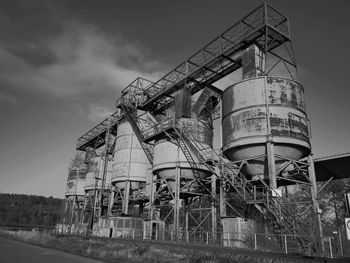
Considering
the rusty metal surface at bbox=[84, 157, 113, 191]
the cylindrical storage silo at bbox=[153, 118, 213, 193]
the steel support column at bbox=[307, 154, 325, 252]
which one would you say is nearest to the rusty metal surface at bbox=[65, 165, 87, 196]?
the rusty metal surface at bbox=[84, 157, 113, 191]

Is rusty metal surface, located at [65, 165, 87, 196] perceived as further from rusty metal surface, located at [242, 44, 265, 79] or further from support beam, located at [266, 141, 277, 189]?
support beam, located at [266, 141, 277, 189]

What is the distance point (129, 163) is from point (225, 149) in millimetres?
17255

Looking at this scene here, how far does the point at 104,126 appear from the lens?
49.8 metres

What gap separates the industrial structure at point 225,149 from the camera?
19500 mm

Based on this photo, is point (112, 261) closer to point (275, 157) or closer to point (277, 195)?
point (277, 195)

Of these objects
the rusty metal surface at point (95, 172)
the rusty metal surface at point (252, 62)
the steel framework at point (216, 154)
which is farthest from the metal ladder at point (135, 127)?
the rusty metal surface at point (252, 62)

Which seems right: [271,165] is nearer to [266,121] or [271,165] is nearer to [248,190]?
[266,121]

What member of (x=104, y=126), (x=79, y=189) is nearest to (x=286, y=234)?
(x=104, y=126)

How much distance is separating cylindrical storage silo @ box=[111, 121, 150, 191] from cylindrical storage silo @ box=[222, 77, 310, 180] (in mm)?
16873

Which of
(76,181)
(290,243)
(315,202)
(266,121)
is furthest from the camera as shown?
(76,181)

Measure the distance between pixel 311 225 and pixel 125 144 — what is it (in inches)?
961

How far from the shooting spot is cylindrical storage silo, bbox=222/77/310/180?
19562 millimetres

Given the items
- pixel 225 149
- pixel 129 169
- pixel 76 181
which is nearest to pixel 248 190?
pixel 225 149

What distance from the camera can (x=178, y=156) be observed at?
91.2 feet
